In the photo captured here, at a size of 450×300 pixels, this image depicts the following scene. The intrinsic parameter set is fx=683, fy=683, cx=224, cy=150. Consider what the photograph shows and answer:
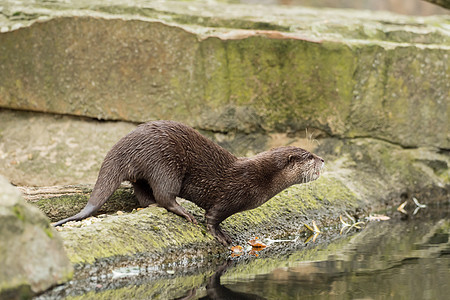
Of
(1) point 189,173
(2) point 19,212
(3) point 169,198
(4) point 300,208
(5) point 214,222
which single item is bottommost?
(4) point 300,208

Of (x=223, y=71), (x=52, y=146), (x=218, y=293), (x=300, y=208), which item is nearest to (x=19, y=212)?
(x=218, y=293)

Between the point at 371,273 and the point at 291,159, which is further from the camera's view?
the point at 291,159

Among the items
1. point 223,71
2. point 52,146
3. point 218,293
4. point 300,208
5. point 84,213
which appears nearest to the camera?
point 218,293

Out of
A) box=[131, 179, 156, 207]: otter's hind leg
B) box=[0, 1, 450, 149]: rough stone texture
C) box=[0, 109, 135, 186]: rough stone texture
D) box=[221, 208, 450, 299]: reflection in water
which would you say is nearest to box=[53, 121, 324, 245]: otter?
box=[131, 179, 156, 207]: otter's hind leg

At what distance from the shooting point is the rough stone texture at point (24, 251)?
90.6 inches

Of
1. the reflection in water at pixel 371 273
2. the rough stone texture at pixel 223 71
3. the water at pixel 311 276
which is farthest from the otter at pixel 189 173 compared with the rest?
the rough stone texture at pixel 223 71

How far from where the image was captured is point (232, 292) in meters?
2.81

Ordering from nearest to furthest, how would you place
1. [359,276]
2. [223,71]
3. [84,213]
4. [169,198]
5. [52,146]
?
[359,276] → [84,213] → [169,198] → [52,146] → [223,71]

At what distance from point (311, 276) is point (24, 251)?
4.33 ft

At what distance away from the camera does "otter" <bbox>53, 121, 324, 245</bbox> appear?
11.5 feet

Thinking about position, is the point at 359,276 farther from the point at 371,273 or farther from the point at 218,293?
the point at 218,293

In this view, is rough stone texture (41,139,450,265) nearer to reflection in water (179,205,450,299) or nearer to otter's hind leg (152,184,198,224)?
otter's hind leg (152,184,198,224)

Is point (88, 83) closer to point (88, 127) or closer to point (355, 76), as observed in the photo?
point (88, 127)

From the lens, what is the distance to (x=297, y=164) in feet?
12.8
